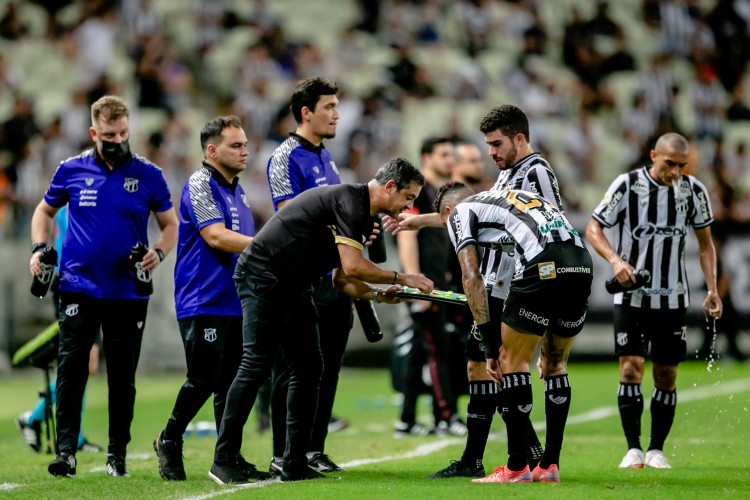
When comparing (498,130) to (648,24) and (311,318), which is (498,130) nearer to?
(311,318)

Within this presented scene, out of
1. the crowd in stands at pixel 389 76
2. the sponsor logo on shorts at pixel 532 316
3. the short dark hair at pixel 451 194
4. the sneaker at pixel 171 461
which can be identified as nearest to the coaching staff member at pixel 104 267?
the sneaker at pixel 171 461

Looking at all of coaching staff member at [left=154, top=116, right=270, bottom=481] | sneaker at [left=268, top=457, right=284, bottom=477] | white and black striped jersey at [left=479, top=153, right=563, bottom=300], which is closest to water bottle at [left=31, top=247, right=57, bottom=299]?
coaching staff member at [left=154, top=116, right=270, bottom=481]

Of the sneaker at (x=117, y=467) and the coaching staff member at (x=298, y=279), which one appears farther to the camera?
the sneaker at (x=117, y=467)

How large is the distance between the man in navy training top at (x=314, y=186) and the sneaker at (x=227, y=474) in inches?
33.9


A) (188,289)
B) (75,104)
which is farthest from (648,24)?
(188,289)

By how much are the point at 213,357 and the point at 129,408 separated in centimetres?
97

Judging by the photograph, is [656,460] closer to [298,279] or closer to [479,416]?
[479,416]

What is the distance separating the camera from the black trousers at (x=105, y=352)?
27.2 feet

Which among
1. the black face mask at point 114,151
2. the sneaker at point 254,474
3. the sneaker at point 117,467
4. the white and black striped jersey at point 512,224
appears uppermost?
the black face mask at point 114,151

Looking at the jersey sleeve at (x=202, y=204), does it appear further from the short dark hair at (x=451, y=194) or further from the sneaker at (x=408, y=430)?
the sneaker at (x=408, y=430)

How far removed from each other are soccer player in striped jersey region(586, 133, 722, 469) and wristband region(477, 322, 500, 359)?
2013 mm

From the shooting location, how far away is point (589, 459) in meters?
9.10

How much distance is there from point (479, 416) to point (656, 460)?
1672 millimetres

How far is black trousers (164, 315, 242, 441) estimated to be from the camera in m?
7.82
